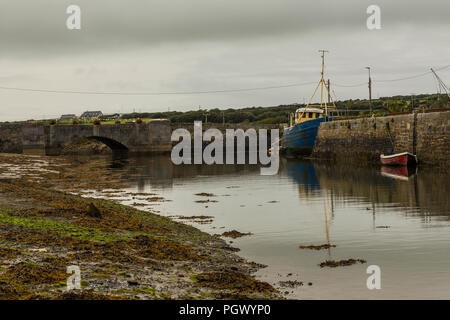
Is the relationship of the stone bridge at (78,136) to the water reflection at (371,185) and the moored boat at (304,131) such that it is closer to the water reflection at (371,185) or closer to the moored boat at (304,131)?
the moored boat at (304,131)

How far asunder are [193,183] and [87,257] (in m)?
27.2

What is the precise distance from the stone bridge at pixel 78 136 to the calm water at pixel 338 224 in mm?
40803

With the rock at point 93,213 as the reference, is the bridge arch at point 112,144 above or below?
above

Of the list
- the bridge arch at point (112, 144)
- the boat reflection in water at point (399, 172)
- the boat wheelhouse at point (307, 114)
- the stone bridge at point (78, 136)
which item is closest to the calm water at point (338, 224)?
the boat reflection in water at point (399, 172)

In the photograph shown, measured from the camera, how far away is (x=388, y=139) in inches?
1907

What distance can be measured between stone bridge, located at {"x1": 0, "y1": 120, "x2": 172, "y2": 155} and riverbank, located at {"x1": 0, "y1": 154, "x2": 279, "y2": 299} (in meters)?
58.6

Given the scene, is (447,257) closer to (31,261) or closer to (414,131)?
(31,261)

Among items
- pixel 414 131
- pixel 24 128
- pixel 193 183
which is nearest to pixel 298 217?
pixel 193 183

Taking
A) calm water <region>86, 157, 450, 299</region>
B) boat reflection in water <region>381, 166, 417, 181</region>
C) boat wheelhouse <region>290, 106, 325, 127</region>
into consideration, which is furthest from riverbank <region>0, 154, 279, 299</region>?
boat wheelhouse <region>290, 106, 325, 127</region>

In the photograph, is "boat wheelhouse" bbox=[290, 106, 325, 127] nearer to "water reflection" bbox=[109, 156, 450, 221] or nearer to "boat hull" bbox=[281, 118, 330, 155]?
"boat hull" bbox=[281, 118, 330, 155]

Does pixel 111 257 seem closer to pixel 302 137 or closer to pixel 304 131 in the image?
pixel 304 131

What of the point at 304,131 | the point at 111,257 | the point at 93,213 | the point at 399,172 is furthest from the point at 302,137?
the point at 111,257

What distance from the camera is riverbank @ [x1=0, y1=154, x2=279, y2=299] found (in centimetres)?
960

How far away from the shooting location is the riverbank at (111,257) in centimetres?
960
